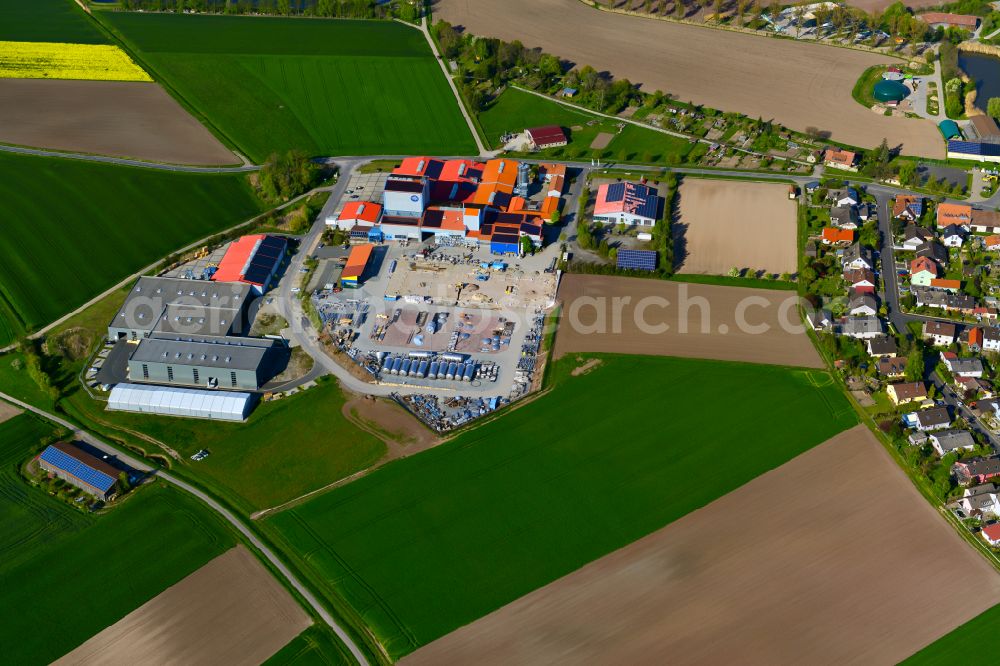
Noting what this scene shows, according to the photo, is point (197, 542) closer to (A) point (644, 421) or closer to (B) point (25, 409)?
(B) point (25, 409)

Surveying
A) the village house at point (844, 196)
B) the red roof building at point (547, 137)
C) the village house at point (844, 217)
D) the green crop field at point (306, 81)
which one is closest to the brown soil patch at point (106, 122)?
the green crop field at point (306, 81)

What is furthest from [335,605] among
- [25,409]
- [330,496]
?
[25,409]

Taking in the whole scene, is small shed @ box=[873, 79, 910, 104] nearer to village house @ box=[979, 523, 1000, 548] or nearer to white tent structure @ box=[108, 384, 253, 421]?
village house @ box=[979, 523, 1000, 548]

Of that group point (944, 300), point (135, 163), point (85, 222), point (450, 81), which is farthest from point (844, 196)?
point (85, 222)

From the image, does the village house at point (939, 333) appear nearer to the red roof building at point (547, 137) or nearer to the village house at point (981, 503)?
the village house at point (981, 503)

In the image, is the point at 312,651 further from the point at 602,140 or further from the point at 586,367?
the point at 602,140

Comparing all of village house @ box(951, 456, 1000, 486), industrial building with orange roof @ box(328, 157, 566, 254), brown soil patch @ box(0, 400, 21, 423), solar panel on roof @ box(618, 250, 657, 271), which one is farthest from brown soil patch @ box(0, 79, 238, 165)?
village house @ box(951, 456, 1000, 486)

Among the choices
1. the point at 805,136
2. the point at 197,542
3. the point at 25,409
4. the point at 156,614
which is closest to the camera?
the point at 156,614
